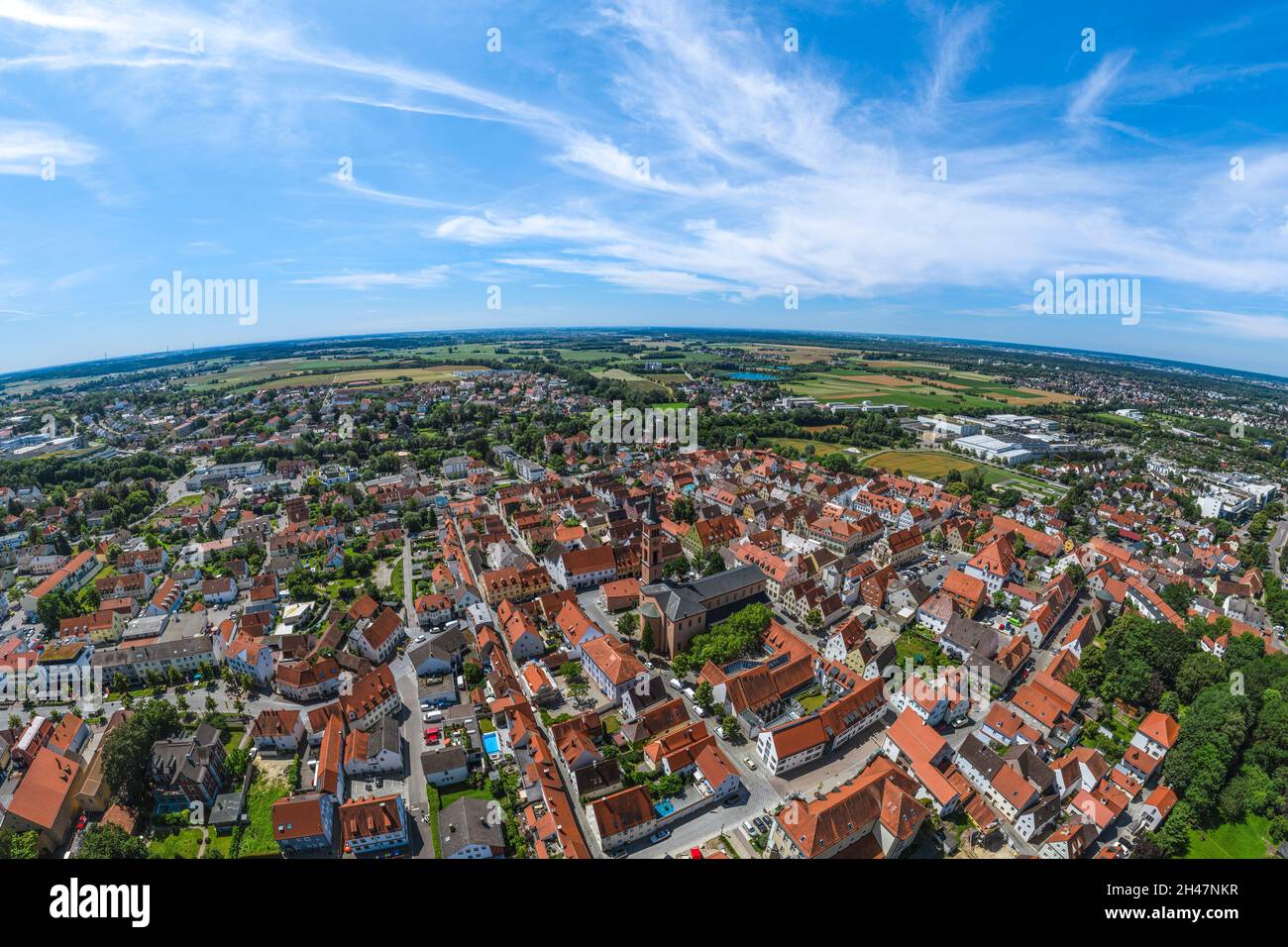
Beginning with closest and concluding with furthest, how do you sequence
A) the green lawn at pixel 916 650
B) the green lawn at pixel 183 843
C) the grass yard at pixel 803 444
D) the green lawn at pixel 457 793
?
the green lawn at pixel 183 843 < the green lawn at pixel 457 793 < the green lawn at pixel 916 650 < the grass yard at pixel 803 444

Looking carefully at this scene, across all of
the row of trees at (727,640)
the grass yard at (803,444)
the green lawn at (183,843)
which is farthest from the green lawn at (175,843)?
the grass yard at (803,444)

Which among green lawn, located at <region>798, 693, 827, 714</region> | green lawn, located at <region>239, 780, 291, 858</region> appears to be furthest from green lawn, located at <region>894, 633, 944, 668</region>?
green lawn, located at <region>239, 780, 291, 858</region>

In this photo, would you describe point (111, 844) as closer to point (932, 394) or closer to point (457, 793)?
point (457, 793)

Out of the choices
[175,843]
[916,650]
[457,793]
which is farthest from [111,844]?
[916,650]

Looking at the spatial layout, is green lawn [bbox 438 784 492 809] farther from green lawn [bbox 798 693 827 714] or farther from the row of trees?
green lawn [bbox 798 693 827 714]

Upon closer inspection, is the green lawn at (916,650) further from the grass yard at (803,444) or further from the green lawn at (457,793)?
the grass yard at (803,444)

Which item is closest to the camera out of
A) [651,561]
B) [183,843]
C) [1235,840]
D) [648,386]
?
[183,843]
